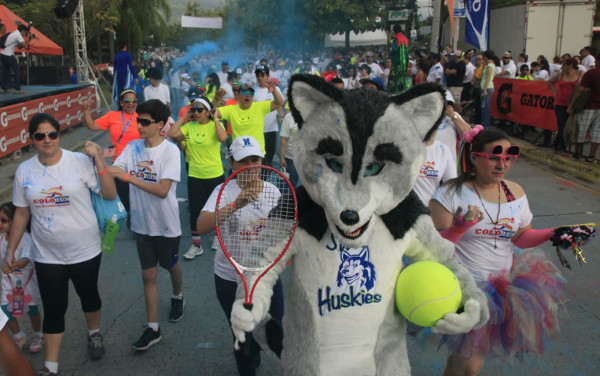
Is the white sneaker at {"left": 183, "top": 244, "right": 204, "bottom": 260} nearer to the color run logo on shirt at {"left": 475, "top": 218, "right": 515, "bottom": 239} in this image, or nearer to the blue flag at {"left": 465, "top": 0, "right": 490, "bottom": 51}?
the color run logo on shirt at {"left": 475, "top": 218, "right": 515, "bottom": 239}

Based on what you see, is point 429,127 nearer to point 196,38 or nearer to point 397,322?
point 397,322

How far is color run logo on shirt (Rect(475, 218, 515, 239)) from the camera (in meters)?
3.04

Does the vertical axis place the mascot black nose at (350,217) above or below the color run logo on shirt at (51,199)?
above

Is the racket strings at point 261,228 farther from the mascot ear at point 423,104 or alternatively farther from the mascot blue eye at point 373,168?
the mascot ear at point 423,104

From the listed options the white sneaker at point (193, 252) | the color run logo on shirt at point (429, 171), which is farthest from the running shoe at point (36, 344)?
the color run logo on shirt at point (429, 171)

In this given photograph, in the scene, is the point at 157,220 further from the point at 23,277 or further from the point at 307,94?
the point at 307,94

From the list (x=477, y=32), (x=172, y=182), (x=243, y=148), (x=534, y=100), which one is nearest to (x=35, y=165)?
(x=172, y=182)

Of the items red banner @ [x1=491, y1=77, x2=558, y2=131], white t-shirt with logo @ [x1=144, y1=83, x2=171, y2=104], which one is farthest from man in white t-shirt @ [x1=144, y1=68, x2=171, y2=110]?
red banner @ [x1=491, y1=77, x2=558, y2=131]

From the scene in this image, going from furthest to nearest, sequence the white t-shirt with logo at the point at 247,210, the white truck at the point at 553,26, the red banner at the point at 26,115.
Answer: the white truck at the point at 553,26, the red banner at the point at 26,115, the white t-shirt with logo at the point at 247,210

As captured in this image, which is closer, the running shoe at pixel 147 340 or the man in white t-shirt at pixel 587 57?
the running shoe at pixel 147 340

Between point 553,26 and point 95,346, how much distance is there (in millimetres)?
19409

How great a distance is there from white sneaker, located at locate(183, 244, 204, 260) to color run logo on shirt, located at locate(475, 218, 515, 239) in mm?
3627

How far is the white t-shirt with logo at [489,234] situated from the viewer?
3043mm

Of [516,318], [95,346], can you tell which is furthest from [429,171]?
[95,346]
